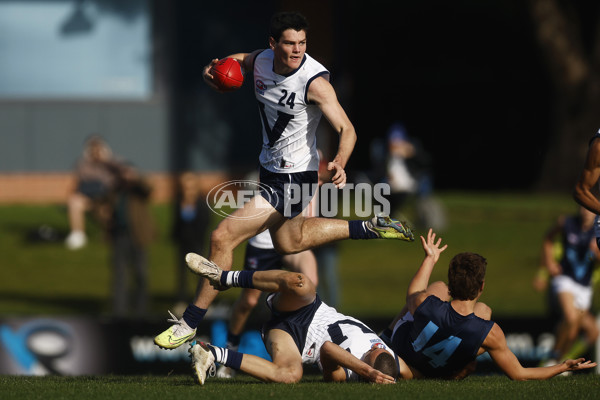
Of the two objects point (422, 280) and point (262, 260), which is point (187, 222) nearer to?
point (262, 260)

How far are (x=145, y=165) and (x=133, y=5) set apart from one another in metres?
3.33

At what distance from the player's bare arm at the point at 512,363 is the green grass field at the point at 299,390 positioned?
3.3 inches

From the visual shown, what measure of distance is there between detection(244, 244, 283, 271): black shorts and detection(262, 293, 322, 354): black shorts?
180 cm

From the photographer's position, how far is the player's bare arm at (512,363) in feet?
25.6

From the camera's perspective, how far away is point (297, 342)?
843 cm

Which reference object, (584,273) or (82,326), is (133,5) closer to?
(82,326)

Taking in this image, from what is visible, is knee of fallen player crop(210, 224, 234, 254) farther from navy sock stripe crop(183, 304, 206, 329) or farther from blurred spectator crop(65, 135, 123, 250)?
blurred spectator crop(65, 135, 123, 250)

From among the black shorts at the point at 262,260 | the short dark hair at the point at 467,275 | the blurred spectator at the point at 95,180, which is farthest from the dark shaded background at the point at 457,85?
the short dark hair at the point at 467,275

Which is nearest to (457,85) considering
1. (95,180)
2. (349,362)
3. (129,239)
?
(95,180)

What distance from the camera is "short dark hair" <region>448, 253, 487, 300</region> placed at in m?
7.75

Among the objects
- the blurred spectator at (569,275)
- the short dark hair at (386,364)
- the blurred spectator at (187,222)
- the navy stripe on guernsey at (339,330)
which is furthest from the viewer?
the blurred spectator at (187,222)

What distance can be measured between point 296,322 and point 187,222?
22.8 ft

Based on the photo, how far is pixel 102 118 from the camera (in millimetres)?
21406

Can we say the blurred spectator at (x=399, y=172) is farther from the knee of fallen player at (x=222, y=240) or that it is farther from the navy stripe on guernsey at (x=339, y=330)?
the knee of fallen player at (x=222, y=240)
